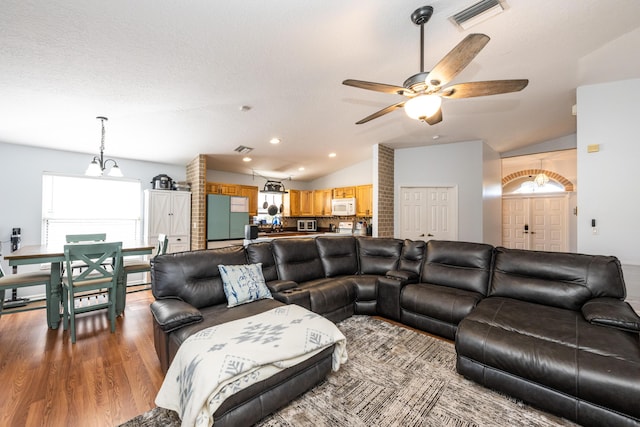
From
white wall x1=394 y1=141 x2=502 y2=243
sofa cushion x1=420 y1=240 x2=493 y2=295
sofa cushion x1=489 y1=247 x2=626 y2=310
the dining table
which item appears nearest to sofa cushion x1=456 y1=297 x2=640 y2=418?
sofa cushion x1=489 y1=247 x2=626 y2=310

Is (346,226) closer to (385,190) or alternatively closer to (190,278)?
(385,190)

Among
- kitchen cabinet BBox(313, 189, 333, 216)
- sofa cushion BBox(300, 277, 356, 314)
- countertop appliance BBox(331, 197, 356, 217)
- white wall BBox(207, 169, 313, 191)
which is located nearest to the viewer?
sofa cushion BBox(300, 277, 356, 314)

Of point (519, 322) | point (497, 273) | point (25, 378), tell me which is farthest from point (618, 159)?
point (25, 378)

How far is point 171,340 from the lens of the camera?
1873 mm

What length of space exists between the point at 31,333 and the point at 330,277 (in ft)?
11.2

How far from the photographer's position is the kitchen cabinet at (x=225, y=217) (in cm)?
524

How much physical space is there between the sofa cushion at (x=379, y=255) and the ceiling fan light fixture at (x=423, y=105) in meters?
2.15

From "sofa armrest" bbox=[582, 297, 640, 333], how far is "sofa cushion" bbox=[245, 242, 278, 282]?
9.24ft

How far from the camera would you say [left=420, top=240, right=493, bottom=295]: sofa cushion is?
2.85 metres

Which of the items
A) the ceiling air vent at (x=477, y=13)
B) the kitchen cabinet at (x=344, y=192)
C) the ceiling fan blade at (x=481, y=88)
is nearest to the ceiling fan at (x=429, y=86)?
the ceiling fan blade at (x=481, y=88)

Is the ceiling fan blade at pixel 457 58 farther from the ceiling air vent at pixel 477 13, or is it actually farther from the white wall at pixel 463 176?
the white wall at pixel 463 176

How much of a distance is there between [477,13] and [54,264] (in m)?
4.89

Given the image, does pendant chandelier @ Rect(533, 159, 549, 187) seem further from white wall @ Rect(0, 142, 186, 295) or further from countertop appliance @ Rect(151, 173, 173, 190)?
white wall @ Rect(0, 142, 186, 295)

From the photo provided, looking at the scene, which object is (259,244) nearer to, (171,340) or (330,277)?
(330,277)
